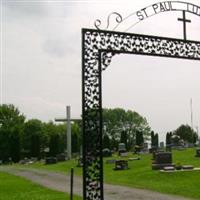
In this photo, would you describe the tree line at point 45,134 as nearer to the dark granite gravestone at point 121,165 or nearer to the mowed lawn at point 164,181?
the dark granite gravestone at point 121,165

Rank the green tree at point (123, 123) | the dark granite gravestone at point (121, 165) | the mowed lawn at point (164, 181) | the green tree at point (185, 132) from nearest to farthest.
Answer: the mowed lawn at point (164, 181)
the dark granite gravestone at point (121, 165)
the green tree at point (185, 132)
the green tree at point (123, 123)

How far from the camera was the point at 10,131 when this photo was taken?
7712 cm

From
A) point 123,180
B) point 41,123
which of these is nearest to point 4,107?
point 41,123

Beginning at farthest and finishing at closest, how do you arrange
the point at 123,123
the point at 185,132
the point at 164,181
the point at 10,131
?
1. the point at 123,123
2. the point at 185,132
3. the point at 10,131
4. the point at 164,181

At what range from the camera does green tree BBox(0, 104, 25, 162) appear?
72.1 m

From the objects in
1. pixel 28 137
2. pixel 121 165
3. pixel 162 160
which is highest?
pixel 28 137

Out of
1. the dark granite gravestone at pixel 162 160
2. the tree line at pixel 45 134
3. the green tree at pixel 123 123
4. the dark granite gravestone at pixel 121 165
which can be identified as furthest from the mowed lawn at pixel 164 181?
the green tree at pixel 123 123

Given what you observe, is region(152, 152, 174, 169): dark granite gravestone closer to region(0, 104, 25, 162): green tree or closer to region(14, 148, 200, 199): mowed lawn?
region(14, 148, 200, 199): mowed lawn

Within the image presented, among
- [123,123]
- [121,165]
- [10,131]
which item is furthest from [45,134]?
[121,165]

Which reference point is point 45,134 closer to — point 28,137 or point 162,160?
point 28,137

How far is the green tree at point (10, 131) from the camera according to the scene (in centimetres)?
7206

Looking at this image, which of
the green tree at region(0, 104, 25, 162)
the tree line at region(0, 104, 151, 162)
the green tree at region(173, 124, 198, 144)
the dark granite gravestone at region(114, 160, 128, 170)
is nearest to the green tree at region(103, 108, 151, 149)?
the tree line at region(0, 104, 151, 162)

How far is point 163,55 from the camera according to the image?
10078 millimetres

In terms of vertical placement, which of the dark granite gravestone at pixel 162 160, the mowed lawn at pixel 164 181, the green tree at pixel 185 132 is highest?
the green tree at pixel 185 132
